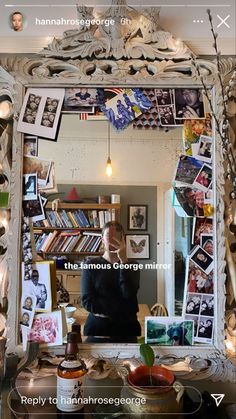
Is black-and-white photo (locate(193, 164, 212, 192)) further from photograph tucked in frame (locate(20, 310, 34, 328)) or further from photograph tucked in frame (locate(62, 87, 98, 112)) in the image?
photograph tucked in frame (locate(20, 310, 34, 328))

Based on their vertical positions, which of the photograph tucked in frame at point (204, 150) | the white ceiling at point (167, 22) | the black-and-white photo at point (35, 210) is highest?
the white ceiling at point (167, 22)

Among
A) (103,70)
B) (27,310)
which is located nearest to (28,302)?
(27,310)

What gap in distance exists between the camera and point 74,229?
85cm

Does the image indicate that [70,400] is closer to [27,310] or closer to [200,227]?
[27,310]

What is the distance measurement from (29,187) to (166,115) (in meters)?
0.38

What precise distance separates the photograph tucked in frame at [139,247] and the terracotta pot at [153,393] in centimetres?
25

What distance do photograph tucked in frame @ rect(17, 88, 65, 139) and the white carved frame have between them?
15mm

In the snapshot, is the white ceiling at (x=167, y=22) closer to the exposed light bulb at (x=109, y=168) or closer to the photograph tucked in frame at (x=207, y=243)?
the exposed light bulb at (x=109, y=168)

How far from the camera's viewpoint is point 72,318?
847 mm

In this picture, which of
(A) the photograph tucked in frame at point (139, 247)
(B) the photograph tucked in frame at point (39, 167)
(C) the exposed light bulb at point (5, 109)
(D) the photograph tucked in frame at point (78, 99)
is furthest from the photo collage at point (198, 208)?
(C) the exposed light bulb at point (5, 109)

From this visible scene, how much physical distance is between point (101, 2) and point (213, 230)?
63cm

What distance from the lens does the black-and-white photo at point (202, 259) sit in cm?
86

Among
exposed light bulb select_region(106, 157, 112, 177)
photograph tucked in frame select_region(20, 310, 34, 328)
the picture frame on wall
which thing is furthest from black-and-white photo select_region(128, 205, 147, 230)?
photograph tucked in frame select_region(20, 310, 34, 328)

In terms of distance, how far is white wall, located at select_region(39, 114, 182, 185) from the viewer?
2.82ft
